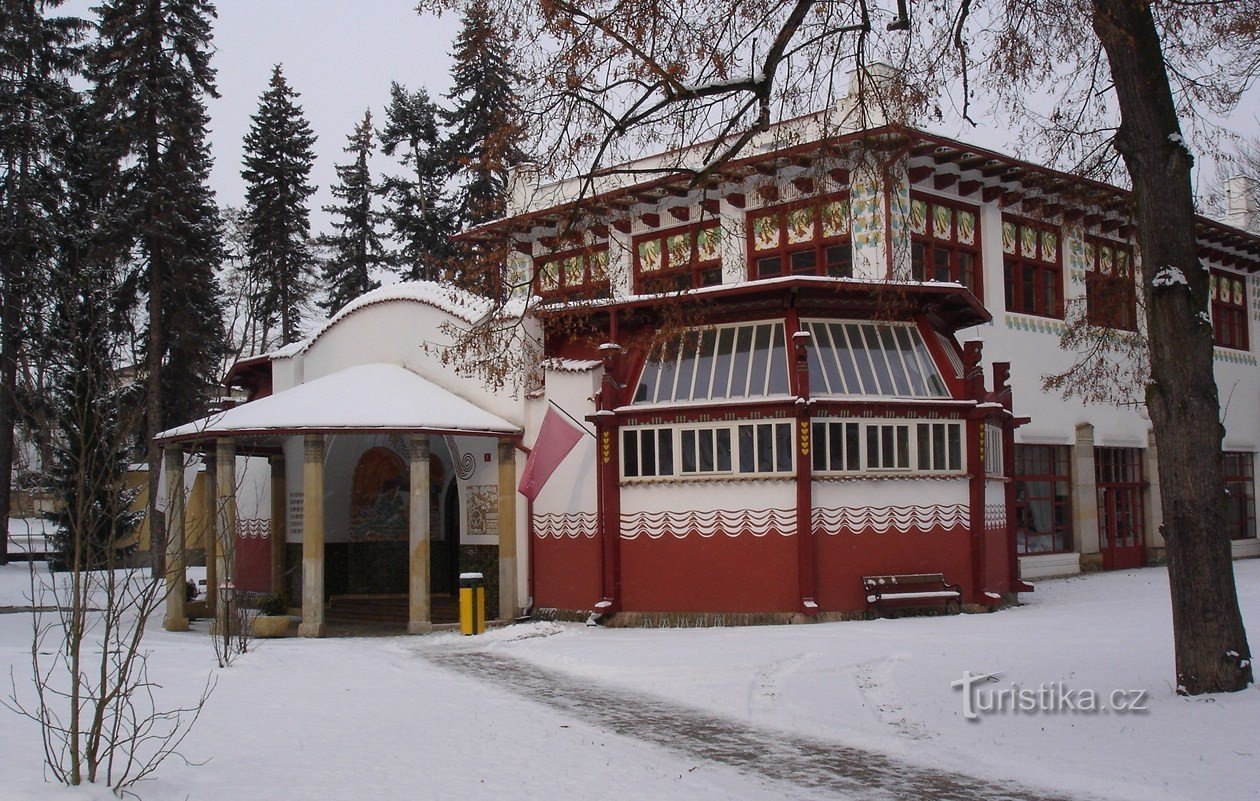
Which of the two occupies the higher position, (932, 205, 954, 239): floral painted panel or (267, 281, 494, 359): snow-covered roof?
(932, 205, 954, 239): floral painted panel

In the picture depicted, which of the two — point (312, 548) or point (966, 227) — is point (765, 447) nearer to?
point (312, 548)

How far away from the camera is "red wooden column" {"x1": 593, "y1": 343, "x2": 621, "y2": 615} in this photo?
17453 millimetres

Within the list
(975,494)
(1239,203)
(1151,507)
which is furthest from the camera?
(1239,203)

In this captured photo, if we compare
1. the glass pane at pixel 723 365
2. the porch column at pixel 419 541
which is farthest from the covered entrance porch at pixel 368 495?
Result: the glass pane at pixel 723 365

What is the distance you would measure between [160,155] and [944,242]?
19482mm

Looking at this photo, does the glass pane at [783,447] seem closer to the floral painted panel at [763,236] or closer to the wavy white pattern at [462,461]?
the wavy white pattern at [462,461]

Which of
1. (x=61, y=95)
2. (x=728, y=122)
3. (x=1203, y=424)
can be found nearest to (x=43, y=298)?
(x=61, y=95)

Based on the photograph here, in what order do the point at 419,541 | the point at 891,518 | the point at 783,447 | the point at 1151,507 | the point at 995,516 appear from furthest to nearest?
the point at 1151,507 < the point at 995,516 < the point at 419,541 < the point at 891,518 < the point at 783,447

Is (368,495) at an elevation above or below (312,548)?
above

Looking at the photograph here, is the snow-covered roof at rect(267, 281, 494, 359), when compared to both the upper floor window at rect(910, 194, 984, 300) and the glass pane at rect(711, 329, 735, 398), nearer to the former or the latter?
the glass pane at rect(711, 329, 735, 398)

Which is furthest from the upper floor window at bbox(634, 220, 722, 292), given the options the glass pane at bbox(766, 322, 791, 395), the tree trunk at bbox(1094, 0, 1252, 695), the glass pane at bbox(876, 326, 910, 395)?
the tree trunk at bbox(1094, 0, 1252, 695)

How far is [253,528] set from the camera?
2350 cm

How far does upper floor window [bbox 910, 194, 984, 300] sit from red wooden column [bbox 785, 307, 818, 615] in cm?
586

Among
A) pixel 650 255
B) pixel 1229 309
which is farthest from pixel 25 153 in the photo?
pixel 1229 309
